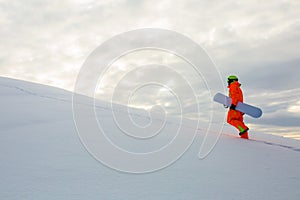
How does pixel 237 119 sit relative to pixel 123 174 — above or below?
above

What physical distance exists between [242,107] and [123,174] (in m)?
3.94

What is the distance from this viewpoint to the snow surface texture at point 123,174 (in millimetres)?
2832

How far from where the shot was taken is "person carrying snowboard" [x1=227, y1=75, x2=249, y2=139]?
6379 mm

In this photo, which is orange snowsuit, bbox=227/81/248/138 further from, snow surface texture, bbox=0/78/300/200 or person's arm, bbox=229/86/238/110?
snow surface texture, bbox=0/78/300/200

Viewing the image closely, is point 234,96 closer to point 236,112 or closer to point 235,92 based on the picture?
point 235,92

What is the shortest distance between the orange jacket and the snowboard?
0.11 m

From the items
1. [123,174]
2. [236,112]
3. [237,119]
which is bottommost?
[123,174]

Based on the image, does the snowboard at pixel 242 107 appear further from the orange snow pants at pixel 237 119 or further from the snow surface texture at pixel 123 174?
the snow surface texture at pixel 123 174

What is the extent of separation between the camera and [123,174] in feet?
10.8

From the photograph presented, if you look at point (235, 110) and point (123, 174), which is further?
point (235, 110)

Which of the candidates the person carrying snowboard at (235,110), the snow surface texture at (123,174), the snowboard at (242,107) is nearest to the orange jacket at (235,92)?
the person carrying snowboard at (235,110)

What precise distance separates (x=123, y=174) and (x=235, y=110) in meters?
3.89

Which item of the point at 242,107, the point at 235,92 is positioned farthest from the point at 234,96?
the point at 242,107

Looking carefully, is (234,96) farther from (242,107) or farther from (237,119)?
(237,119)
